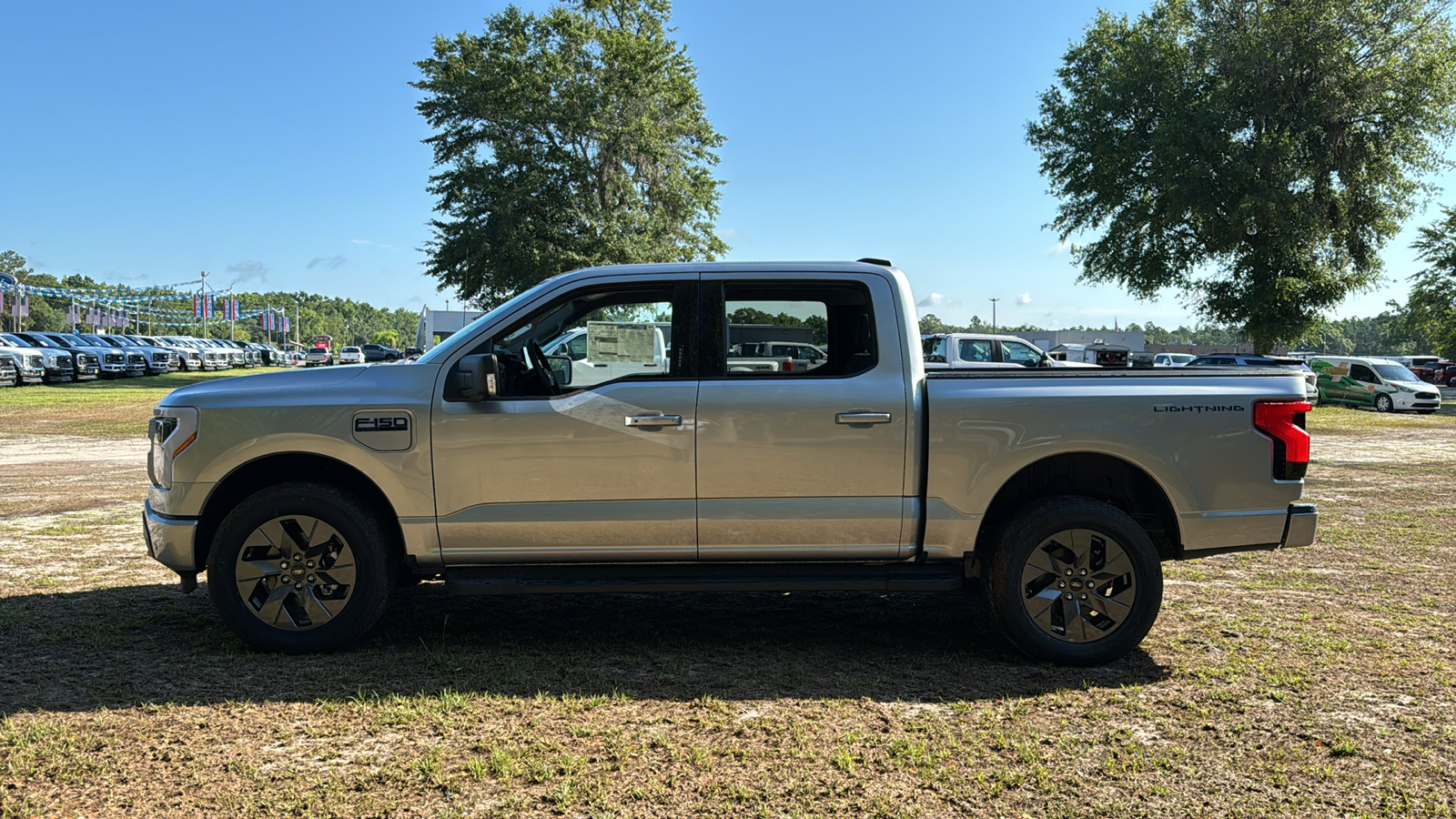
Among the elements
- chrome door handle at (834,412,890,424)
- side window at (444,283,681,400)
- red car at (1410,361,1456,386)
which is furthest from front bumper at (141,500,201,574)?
red car at (1410,361,1456,386)

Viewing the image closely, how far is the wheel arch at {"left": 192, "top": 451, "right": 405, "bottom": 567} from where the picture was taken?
16.3 feet

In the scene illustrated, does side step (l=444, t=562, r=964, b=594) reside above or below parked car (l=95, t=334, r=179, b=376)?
below

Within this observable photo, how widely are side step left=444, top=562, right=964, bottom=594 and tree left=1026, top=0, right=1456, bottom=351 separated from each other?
104 ft

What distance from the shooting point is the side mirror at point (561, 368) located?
5051 millimetres

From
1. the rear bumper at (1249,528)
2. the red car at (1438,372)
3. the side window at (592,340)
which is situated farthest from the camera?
the red car at (1438,372)

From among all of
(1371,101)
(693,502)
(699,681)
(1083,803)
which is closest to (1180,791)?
(1083,803)

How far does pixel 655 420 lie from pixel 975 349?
57.7 feet

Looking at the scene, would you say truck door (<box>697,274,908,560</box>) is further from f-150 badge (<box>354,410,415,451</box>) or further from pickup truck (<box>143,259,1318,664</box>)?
f-150 badge (<box>354,410,415,451</box>)

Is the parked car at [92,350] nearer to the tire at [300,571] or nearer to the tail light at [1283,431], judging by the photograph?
the tire at [300,571]

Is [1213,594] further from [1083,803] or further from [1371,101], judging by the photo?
[1371,101]

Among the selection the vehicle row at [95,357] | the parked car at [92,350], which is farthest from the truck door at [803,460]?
the parked car at [92,350]

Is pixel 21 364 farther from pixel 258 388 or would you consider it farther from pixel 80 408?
pixel 258 388

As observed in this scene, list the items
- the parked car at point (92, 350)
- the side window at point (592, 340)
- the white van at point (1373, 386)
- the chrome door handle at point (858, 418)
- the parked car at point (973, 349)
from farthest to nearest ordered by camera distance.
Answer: the parked car at point (92, 350) < the white van at point (1373, 386) < the parked car at point (973, 349) < the side window at point (592, 340) < the chrome door handle at point (858, 418)

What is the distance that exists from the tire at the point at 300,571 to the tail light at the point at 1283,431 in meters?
4.32
